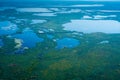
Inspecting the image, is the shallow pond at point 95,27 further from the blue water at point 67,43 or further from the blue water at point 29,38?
the blue water at point 29,38

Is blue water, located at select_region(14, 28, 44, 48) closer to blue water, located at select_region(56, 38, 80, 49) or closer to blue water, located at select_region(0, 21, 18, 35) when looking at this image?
blue water, located at select_region(0, 21, 18, 35)


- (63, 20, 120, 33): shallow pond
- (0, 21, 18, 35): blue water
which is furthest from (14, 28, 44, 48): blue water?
(63, 20, 120, 33): shallow pond

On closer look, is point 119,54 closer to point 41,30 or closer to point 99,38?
point 99,38

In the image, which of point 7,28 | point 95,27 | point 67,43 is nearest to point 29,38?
point 67,43

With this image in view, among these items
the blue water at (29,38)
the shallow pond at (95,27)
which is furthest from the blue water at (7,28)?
the shallow pond at (95,27)

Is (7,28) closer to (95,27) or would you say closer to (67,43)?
(67,43)
